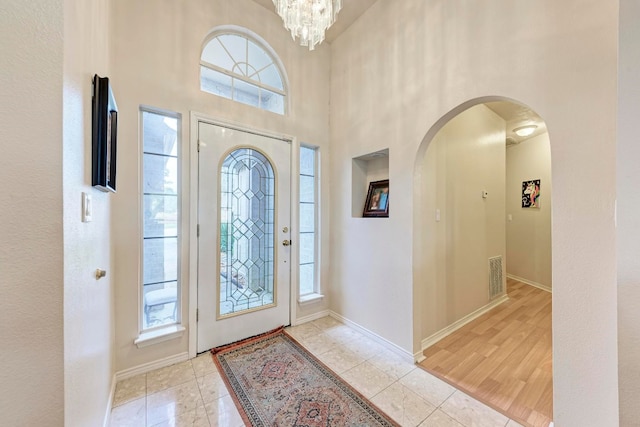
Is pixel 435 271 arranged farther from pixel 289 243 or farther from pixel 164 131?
pixel 164 131

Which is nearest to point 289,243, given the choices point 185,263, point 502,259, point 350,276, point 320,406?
point 350,276

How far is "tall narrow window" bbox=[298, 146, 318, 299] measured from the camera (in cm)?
286

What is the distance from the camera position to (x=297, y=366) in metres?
2.00

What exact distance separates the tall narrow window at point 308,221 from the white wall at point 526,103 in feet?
1.45

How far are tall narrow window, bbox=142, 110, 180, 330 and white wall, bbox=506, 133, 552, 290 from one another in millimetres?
5535

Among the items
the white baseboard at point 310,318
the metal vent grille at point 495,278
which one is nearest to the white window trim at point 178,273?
the white baseboard at point 310,318

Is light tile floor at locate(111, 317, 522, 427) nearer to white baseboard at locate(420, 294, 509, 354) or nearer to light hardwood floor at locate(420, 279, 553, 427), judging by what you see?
light hardwood floor at locate(420, 279, 553, 427)

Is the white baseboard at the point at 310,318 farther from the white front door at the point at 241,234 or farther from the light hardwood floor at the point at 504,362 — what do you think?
the light hardwood floor at the point at 504,362

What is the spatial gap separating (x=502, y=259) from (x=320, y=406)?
3.31 m

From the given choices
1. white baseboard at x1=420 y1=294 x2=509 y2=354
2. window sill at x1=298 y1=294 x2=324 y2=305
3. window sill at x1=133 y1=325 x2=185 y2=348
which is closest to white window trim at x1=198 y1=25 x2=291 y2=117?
window sill at x1=298 y1=294 x2=324 y2=305

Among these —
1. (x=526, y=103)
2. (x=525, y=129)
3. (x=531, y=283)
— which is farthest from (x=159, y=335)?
(x=531, y=283)

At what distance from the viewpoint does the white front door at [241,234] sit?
2.18 meters

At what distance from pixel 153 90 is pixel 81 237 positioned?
5.13ft

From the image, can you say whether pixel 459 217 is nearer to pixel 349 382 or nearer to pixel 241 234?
pixel 349 382
